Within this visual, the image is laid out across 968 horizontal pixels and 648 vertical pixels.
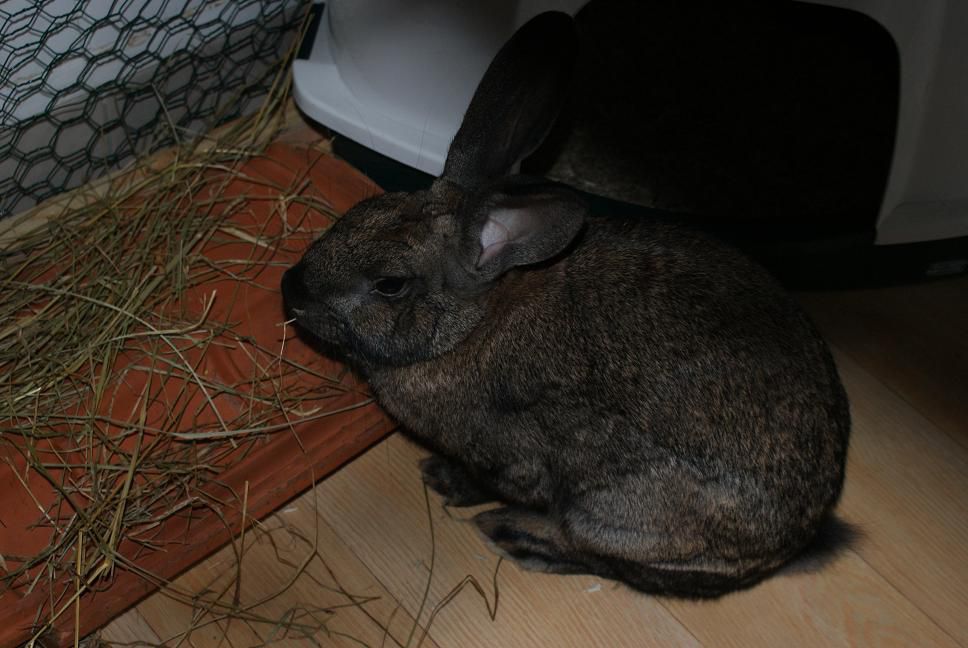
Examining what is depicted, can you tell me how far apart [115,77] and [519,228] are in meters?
1.31

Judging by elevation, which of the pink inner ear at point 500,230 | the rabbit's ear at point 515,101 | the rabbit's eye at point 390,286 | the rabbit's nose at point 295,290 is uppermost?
the rabbit's ear at point 515,101

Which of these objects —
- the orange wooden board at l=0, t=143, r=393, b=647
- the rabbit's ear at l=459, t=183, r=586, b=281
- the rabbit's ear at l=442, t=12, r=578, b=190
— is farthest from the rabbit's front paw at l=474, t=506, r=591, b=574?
the rabbit's ear at l=442, t=12, r=578, b=190

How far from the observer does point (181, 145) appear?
8.89ft

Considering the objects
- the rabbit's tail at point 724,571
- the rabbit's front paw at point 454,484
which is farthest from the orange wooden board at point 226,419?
the rabbit's tail at point 724,571

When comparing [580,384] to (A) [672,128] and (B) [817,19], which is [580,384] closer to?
(A) [672,128]

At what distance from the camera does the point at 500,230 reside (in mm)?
1926

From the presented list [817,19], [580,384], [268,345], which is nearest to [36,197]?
[268,345]

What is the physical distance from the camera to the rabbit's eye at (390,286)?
2.02 meters

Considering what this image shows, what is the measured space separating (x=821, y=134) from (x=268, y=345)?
5.16 feet

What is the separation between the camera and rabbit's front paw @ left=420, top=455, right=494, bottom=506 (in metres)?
2.35

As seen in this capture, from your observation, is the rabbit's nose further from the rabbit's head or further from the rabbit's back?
the rabbit's back

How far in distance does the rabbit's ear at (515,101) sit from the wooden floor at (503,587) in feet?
2.41

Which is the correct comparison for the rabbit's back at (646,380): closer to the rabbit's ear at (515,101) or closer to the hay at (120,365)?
the rabbit's ear at (515,101)

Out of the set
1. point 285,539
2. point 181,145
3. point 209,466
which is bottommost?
point 285,539
